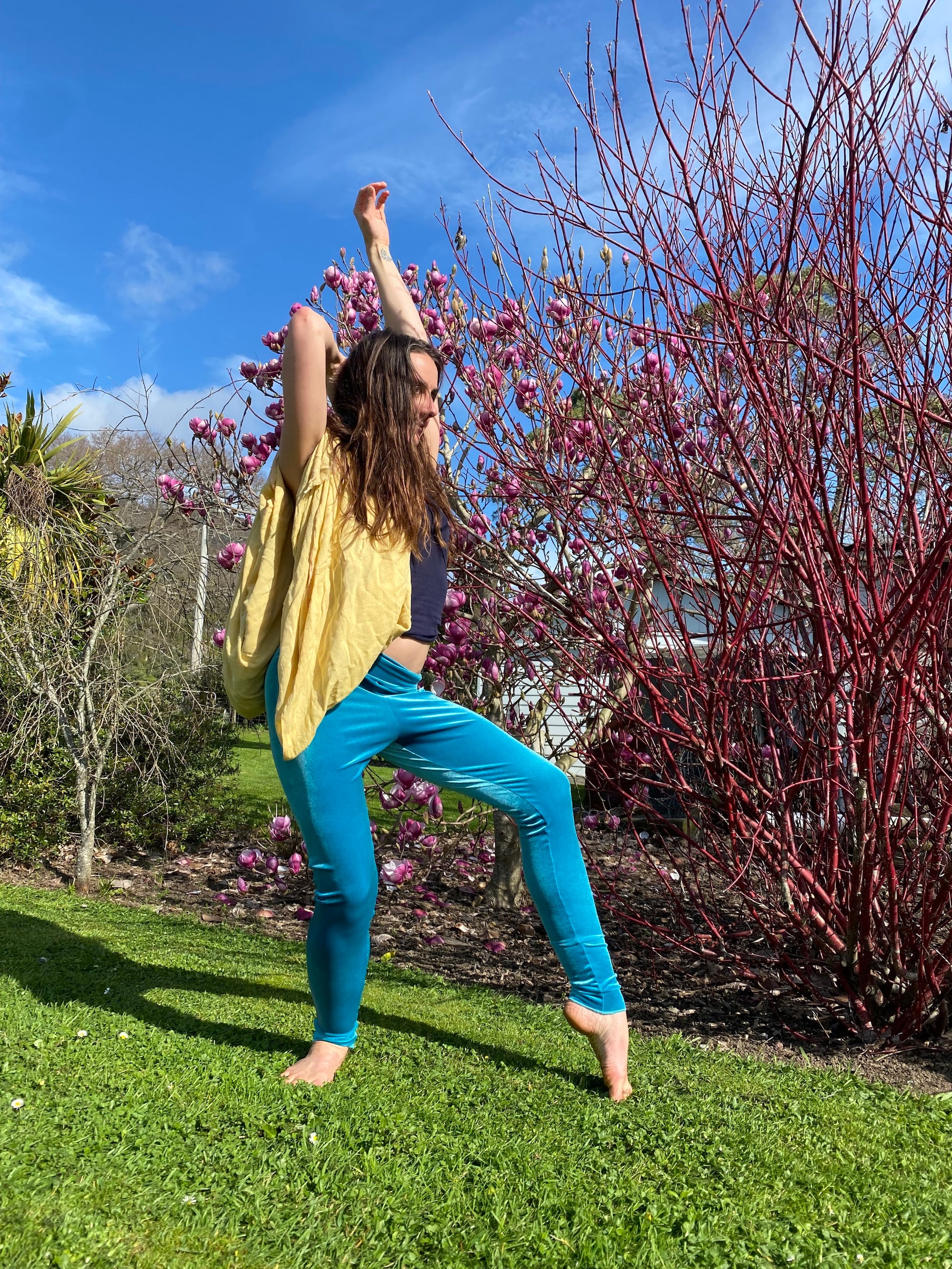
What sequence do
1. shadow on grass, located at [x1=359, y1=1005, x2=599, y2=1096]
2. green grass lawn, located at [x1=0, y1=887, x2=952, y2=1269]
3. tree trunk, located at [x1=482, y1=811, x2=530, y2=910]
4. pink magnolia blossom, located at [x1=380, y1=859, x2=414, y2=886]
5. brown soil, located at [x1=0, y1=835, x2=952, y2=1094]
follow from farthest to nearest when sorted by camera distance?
tree trunk, located at [x1=482, y1=811, x2=530, y2=910]
pink magnolia blossom, located at [x1=380, y1=859, x2=414, y2=886]
brown soil, located at [x1=0, y1=835, x2=952, y2=1094]
shadow on grass, located at [x1=359, y1=1005, x2=599, y2=1096]
green grass lawn, located at [x1=0, y1=887, x2=952, y2=1269]

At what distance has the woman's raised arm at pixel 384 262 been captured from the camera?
2717mm

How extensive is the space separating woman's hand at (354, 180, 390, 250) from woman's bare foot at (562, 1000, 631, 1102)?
7.28 ft

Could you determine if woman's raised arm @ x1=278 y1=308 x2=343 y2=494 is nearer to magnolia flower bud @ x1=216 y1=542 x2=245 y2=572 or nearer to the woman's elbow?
the woman's elbow

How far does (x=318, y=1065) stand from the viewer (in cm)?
235

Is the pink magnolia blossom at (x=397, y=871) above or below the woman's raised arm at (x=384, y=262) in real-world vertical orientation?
below

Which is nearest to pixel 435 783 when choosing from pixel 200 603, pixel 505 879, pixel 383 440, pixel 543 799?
pixel 543 799

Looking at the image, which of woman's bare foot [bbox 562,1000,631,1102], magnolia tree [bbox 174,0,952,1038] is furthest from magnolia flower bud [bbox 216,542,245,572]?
woman's bare foot [bbox 562,1000,631,1102]

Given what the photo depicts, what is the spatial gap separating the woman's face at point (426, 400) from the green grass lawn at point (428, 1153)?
1662 millimetres

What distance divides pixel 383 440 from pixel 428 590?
16.0 inches

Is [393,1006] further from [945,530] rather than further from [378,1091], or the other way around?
[945,530]

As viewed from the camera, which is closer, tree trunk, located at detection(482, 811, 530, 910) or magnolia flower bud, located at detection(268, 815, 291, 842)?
magnolia flower bud, located at detection(268, 815, 291, 842)

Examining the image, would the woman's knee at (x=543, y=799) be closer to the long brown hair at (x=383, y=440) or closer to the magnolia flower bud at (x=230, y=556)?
the long brown hair at (x=383, y=440)

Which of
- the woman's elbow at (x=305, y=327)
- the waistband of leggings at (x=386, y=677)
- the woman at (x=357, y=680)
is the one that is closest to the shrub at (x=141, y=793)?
the woman at (x=357, y=680)

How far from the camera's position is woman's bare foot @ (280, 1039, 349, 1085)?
2316 mm
